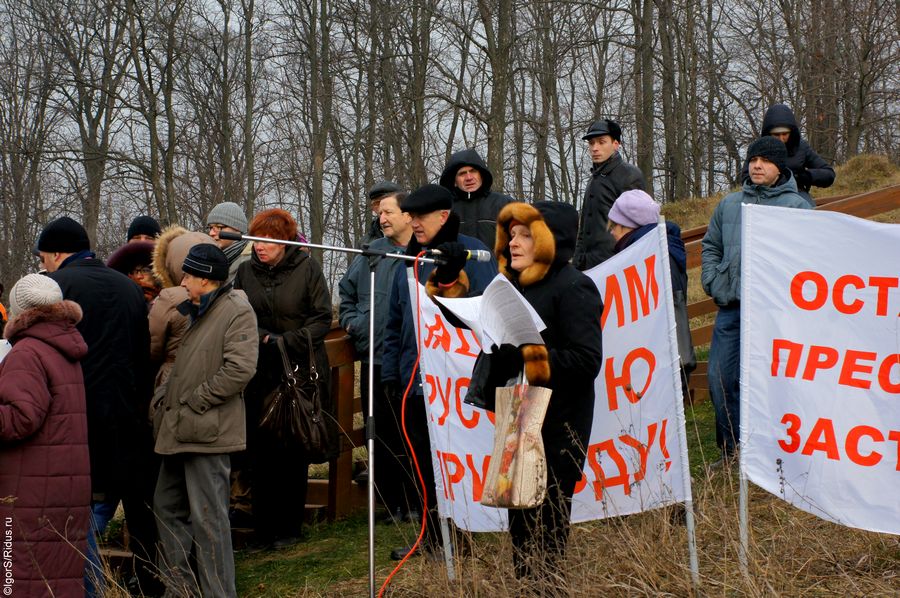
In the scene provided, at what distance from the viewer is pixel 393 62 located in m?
28.2

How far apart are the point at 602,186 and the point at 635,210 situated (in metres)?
1.98

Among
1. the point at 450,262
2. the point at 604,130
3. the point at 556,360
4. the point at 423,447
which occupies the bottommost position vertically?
the point at 423,447

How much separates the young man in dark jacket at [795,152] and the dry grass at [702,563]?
3.10m

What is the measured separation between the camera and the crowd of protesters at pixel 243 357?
4688 mm

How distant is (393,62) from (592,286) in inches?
961

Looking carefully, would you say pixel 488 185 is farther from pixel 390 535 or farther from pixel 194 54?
pixel 194 54

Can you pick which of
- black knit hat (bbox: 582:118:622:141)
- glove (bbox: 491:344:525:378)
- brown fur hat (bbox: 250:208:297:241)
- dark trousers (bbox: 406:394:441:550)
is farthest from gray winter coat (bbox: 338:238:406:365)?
glove (bbox: 491:344:525:378)

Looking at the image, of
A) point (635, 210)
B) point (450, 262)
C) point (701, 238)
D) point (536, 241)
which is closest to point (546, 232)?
point (536, 241)

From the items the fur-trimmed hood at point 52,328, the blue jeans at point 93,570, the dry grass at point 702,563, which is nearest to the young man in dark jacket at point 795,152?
the dry grass at point 702,563

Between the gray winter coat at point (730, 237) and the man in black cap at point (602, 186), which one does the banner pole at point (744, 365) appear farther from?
the man in black cap at point (602, 186)

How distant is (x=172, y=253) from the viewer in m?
6.59

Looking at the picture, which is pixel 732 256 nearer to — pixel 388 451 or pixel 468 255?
pixel 468 255

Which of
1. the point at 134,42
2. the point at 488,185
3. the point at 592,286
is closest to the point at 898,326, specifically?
the point at 592,286

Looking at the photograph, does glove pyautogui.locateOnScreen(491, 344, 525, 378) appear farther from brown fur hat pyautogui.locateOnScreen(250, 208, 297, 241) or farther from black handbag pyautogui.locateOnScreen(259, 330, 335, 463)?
brown fur hat pyautogui.locateOnScreen(250, 208, 297, 241)
